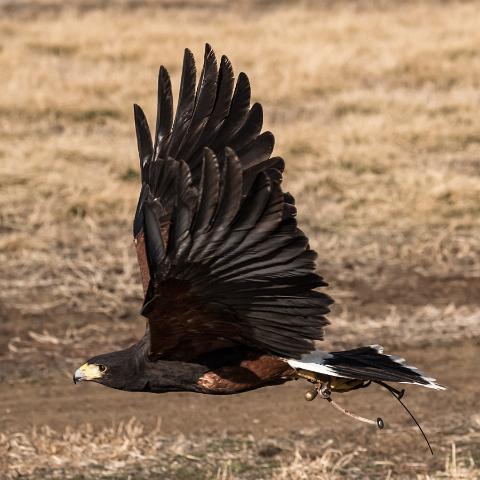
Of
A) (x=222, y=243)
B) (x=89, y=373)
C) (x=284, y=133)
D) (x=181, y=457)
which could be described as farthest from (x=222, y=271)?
(x=284, y=133)

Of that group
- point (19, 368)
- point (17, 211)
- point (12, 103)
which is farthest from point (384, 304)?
point (12, 103)

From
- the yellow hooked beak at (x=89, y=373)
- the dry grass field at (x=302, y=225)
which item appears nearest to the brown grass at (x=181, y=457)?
the dry grass field at (x=302, y=225)

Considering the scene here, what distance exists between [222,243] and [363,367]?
3.34 ft

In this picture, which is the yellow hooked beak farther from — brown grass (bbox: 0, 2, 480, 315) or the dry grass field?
brown grass (bbox: 0, 2, 480, 315)

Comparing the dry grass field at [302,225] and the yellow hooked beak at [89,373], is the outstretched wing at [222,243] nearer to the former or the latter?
the yellow hooked beak at [89,373]

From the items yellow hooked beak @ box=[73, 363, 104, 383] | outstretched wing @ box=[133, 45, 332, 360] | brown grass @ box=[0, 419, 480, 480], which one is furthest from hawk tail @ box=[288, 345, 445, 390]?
brown grass @ box=[0, 419, 480, 480]

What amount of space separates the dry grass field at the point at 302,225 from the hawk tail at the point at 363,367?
1.24m

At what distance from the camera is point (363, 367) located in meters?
5.12

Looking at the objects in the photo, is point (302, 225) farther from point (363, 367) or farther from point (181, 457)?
point (363, 367)

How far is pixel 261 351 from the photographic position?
203 inches

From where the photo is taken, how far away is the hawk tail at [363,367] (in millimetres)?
5008

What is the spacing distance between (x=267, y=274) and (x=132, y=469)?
2331mm

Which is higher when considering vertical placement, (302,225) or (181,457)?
(302,225)

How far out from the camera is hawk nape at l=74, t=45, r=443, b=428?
14.2 feet
